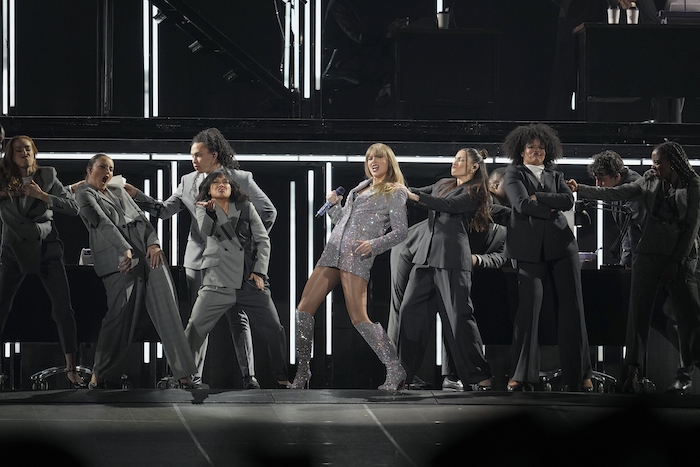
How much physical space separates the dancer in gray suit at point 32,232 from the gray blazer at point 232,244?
951mm

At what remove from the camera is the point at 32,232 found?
7.80m

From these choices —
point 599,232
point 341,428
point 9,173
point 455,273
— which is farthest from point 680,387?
point 9,173

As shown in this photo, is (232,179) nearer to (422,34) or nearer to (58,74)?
(422,34)

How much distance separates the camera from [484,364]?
7.71 m

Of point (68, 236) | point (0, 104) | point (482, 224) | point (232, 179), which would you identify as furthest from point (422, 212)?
point (0, 104)

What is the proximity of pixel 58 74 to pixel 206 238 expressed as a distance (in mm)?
3579

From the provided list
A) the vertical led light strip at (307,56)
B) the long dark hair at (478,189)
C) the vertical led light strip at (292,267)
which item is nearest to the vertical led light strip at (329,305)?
the vertical led light strip at (292,267)

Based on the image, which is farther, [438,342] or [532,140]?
[438,342]

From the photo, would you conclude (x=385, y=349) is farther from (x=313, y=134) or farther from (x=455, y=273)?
(x=313, y=134)

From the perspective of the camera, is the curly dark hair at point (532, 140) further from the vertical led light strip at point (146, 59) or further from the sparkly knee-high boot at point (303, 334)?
the vertical led light strip at point (146, 59)

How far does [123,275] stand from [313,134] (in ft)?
6.67

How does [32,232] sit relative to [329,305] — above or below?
above

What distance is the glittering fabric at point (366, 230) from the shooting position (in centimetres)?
743

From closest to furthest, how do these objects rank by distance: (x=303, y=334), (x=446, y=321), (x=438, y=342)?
1. (x=303, y=334)
2. (x=446, y=321)
3. (x=438, y=342)
